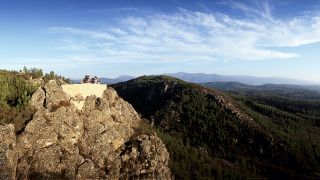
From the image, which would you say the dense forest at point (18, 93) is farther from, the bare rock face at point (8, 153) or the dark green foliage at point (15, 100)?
the bare rock face at point (8, 153)

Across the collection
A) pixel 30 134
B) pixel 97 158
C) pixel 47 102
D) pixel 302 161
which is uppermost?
pixel 47 102

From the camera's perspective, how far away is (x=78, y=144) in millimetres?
91812

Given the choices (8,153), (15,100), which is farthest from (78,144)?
(8,153)

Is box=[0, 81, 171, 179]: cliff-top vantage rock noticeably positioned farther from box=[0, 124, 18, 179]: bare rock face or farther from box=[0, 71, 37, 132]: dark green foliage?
box=[0, 71, 37, 132]: dark green foliage

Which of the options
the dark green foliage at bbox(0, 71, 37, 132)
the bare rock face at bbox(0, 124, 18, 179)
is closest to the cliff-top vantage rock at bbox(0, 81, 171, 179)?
the bare rock face at bbox(0, 124, 18, 179)

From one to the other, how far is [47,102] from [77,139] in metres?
10.9

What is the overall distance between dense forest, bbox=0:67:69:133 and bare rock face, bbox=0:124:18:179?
273 cm

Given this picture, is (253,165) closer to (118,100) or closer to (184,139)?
(184,139)

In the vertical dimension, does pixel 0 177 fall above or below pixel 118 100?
below

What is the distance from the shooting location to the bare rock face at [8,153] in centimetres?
7419

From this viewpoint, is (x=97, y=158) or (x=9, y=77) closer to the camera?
(x=97, y=158)

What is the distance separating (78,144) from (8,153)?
18.9m

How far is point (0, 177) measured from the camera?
240 feet

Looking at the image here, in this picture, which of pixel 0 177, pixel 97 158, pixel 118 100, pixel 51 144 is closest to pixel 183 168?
pixel 118 100
